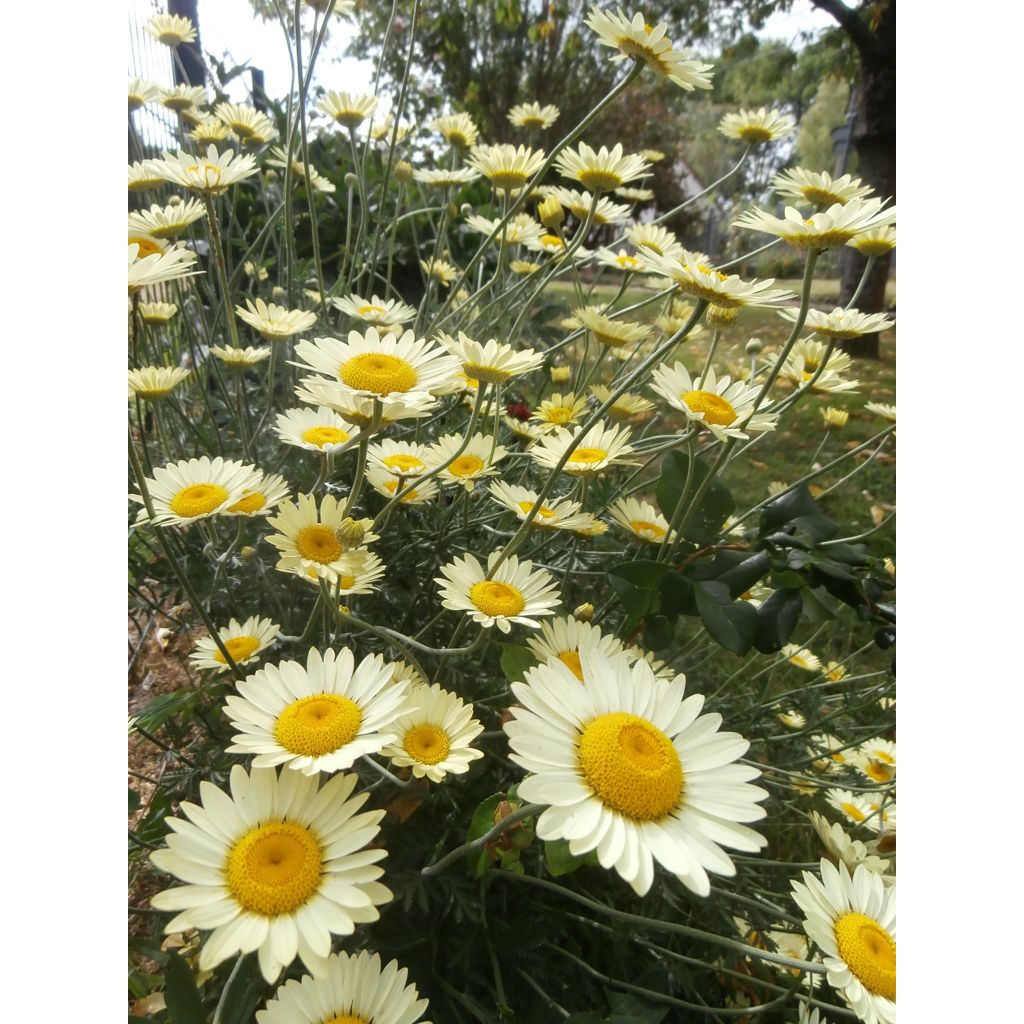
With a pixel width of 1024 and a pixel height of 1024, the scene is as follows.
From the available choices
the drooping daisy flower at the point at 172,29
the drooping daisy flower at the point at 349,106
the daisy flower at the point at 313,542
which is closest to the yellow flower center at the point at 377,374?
the daisy flower at the point at 313,542

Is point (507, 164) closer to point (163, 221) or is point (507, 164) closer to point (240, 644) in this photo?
point (163, 221)

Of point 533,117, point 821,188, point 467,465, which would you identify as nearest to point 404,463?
point 467,465

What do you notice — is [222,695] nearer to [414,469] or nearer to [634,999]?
[414,469]

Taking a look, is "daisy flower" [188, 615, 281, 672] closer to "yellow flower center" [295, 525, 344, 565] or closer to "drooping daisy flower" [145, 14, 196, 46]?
"yellow flower center" [295, 525, 344, 565]

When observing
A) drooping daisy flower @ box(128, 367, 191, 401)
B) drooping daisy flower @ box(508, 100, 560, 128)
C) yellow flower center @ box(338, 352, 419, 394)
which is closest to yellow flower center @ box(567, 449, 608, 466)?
yellow flower center @ box(338, 352, 419, 394)

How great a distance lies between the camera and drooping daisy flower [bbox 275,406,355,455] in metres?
0.67

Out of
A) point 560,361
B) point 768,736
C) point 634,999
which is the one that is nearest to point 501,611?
point 634,999

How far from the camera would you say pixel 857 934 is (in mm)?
472

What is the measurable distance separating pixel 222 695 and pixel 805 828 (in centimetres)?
75

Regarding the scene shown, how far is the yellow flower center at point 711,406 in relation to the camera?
0.62 metres

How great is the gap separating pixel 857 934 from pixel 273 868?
0.38 m

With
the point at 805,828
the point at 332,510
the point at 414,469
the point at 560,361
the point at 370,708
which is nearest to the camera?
the point at 370,708

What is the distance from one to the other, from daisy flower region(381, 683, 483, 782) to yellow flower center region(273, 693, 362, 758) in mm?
53

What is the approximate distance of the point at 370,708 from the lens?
18.7 inches
